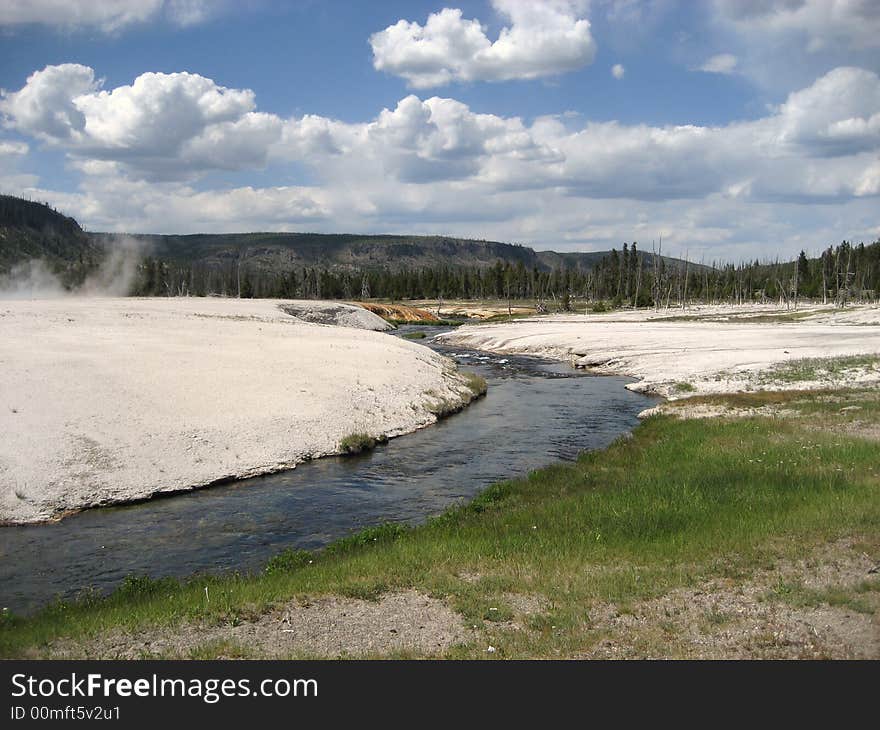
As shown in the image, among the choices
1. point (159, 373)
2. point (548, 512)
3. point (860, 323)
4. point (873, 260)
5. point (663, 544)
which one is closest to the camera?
point (663, 544)

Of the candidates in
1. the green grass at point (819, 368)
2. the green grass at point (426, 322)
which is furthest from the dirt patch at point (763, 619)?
the green grass at point (426, 322)

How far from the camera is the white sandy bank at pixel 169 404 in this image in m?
20.2

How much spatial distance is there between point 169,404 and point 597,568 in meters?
18.5

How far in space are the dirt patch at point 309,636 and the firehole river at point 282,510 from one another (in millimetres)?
3732

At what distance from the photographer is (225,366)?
33.0 meters

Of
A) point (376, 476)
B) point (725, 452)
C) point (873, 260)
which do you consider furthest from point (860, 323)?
point (873, 260)

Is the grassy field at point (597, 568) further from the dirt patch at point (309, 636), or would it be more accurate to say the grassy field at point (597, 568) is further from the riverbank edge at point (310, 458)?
the riverbank edge at point (310, 458)

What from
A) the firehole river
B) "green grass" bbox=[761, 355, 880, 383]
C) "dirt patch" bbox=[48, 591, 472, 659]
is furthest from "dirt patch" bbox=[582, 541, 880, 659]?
"green grass" bbox=[761, 355, 880, 383]

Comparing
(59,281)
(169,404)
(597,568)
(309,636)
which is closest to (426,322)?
(59,281)

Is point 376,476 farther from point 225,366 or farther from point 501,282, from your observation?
point 501,282

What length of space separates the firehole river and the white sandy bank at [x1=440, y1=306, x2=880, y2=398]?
10509mm

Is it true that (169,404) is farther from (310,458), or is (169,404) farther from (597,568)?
(597,568)

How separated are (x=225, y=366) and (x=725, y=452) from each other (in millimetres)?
21971

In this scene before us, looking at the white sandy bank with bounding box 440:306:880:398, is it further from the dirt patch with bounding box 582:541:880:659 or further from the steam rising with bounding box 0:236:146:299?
the steam rising with bounding box 0:236:146:299
